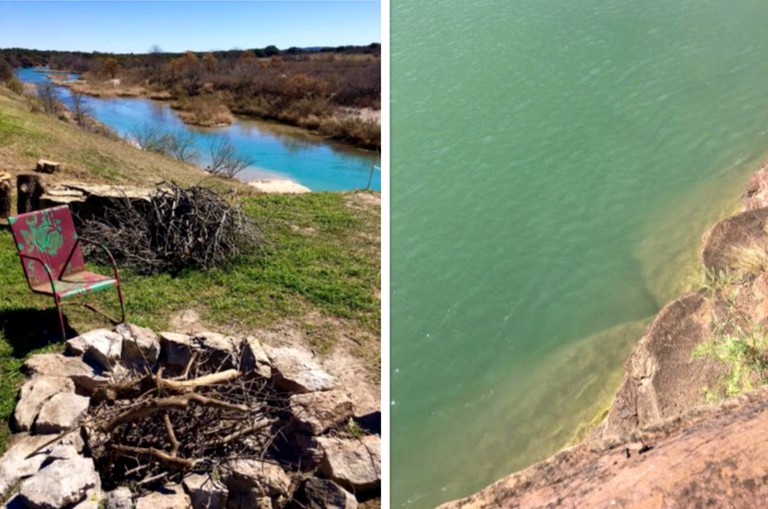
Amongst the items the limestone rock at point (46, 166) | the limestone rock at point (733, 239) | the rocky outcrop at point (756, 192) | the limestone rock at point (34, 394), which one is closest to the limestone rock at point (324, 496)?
the limestone rock at point (34, 394)

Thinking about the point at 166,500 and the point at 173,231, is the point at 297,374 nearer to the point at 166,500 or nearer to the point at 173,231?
the point at 166,500

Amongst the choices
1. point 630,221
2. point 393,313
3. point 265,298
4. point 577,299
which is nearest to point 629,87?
point 630,221

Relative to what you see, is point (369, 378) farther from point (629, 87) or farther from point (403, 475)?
point (629, 87)

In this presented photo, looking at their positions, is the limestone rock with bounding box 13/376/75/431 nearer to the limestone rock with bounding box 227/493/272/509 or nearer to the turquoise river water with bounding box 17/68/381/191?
the limestone rock with bounding box 227/493/272/509

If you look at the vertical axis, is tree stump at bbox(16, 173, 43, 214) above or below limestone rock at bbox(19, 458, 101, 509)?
above

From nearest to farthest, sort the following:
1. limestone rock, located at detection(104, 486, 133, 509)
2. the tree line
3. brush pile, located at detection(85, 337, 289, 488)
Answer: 1. limestone rock, located at detection(104, 486, 133, 509)
2. brush pile, located at detection(85, 337, 289, 488)
3. the tree line

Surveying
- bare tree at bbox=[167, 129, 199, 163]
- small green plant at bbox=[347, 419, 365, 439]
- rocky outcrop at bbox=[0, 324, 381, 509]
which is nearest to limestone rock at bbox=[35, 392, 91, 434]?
rocky outcrop at bbox=[0, 324, 381, 509]
